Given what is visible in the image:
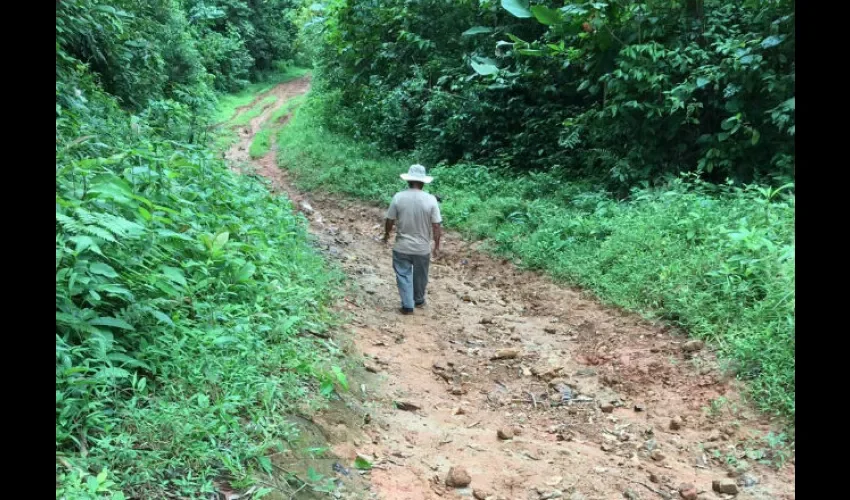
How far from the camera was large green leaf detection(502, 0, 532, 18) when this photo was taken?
1198 cm

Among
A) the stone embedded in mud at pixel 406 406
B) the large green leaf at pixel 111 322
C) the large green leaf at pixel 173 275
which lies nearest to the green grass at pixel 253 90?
the large green leaf at pixel 173 275

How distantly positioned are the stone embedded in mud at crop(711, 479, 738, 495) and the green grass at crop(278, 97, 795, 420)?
0.72m

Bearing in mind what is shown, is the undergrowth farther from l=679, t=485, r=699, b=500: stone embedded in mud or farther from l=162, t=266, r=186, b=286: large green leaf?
l=679, t=485, r=699, b=500: stone embedded in mud

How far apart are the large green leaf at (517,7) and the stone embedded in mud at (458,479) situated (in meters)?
10.3

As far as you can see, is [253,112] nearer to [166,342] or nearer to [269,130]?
[269,130]

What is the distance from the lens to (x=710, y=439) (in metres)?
4.27

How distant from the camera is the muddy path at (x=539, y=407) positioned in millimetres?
3748

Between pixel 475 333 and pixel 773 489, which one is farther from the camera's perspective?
pixel 475 333

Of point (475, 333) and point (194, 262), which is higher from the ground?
point (194, 262)

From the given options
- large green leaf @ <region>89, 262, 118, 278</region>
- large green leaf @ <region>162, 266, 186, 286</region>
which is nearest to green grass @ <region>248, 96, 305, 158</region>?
large green leaf @ <region>162, 266, 186, 286</region>

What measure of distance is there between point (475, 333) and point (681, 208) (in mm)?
3062

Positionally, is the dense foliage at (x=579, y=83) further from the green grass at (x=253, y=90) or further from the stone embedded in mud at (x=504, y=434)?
the green grass at (x=253, y=90)
